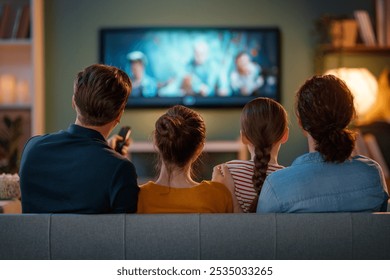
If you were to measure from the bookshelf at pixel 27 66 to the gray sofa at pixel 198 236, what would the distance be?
3957mm

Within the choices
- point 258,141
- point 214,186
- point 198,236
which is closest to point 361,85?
point 258,141

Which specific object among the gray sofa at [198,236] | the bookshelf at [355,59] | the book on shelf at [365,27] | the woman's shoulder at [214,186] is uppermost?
the book on shelf at [365,27]

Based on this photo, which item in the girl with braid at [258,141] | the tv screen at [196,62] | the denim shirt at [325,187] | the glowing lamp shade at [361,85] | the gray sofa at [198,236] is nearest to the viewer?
the gray sofa at [198,236]

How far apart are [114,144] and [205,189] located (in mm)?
596

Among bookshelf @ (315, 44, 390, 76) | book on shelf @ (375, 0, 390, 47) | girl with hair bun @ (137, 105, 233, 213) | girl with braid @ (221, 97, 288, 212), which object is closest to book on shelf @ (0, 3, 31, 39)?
bookshelf @ (315, 44, 390, 76)

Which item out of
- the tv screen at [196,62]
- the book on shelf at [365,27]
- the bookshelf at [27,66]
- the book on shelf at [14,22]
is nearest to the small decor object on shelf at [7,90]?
the bookshelf at [27,66]

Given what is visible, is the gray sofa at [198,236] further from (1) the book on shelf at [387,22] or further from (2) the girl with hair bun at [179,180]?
(1) the book on shelf at [387,22]

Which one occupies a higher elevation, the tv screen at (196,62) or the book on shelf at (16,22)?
the book on shelf at (16,22)

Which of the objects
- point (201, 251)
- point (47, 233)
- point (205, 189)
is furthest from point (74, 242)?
point (205, 189)

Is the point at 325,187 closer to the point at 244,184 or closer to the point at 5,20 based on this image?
the point at 244,184

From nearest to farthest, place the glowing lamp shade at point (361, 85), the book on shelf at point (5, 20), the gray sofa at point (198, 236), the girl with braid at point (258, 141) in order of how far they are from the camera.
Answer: the gray sofa at point (198, 236), the girl with braid at point (258, 141), the glowing lamp shade at point (361, 85), the book on shelf at point (5, 20)

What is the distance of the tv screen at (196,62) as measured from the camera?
567cm

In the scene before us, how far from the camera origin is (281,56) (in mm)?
5758

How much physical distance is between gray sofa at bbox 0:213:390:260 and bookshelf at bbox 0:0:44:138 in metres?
3.96
